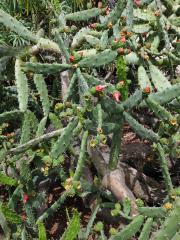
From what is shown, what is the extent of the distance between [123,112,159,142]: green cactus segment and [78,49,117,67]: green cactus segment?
328 millimetres

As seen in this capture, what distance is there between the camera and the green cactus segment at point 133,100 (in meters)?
2.47

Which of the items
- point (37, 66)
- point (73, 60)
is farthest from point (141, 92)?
point (37, 66)

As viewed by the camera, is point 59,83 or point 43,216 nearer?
point 43,216

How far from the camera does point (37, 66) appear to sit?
2.49m

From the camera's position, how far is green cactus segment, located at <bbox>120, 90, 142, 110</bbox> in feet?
8.12

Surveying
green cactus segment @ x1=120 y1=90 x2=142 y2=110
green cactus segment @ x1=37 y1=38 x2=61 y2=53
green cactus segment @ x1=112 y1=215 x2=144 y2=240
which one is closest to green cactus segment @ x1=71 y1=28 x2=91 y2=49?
green cactus segment @ x1=37 y1=38 x2=61 y2=53

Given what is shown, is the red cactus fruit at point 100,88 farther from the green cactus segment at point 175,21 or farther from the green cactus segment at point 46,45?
the green cactus segment at point 175,21

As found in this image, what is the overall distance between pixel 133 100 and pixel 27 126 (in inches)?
29.1

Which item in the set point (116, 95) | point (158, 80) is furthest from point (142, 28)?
point (116, 95)

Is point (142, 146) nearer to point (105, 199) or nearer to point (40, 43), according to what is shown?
point (105, 199)

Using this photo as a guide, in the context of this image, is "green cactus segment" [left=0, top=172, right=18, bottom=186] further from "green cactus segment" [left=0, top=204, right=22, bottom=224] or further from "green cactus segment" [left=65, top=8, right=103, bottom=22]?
"green cactus segment" [left=65, top=8, right=103, bottom=22]

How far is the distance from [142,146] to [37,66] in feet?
4.14

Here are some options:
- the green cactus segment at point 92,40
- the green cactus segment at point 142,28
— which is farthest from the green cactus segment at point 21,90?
the green cactus segment at point 142,28

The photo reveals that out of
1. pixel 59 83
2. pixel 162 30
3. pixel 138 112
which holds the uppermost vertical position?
pixel 162 30
